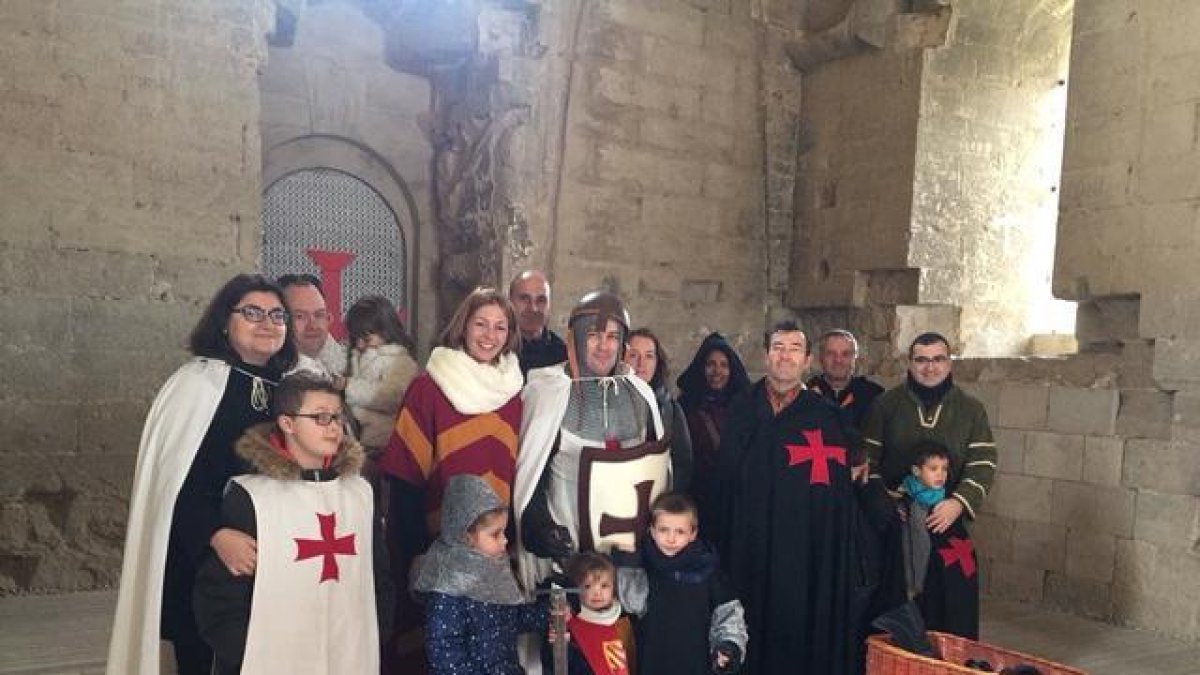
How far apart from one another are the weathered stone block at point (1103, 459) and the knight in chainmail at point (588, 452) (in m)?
3.18

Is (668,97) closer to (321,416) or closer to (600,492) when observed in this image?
(600,492)

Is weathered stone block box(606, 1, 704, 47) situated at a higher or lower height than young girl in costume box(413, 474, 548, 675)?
higher

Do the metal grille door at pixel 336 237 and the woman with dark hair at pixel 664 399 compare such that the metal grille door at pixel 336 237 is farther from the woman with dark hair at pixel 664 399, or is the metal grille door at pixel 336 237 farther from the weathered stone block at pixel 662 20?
the woman with dark hair at pixel 664 399

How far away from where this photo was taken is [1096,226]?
5.30m

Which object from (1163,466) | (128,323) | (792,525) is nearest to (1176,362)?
(1163,466)

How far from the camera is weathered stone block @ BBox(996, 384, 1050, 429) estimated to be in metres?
5.54

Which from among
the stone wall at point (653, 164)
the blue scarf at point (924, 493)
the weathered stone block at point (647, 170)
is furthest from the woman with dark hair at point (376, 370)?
the weathered stone block at point (647, 170)

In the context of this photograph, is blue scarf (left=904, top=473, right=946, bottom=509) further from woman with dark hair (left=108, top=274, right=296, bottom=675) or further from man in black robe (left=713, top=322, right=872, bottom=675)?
woman with dark hair (left=108, top=274, right=296, bottom=675)

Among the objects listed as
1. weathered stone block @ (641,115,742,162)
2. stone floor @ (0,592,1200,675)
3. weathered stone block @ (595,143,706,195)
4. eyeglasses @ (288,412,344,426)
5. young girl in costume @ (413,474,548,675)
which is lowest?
stone floor @ (0,592,1200,675)

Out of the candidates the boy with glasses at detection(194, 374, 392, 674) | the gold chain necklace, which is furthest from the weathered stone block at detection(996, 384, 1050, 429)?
the boy with glasses at detection(194, 374, 392, 674)

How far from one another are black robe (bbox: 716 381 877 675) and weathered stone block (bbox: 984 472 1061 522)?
2.56 meters

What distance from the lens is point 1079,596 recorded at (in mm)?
5246

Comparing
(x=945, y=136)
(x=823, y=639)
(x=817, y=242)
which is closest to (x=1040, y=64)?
(x=945, y=136)

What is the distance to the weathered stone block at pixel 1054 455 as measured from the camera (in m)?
5.34
